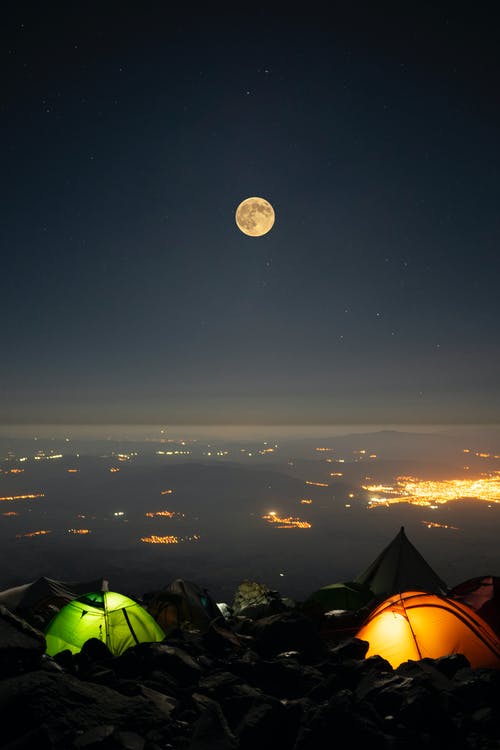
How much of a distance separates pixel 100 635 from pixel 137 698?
568 centimetres

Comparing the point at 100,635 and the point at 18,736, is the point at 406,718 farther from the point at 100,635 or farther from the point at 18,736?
the point at 100,635

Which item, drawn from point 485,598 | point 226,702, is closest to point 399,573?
point 485,598

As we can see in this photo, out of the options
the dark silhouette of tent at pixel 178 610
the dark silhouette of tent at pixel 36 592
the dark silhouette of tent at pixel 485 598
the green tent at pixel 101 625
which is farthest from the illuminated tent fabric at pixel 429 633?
the dark silhouette of tent at pixel 36 592

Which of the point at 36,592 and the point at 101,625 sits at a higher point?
the point at 101,625

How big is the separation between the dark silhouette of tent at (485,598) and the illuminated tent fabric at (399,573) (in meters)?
9.67

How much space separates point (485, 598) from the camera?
13156 millimetres

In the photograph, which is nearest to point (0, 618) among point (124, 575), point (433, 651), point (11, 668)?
point (11, 668)

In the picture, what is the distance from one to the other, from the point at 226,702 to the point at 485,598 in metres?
10.9

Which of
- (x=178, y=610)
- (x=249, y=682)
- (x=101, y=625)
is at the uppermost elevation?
(x=249, y=682)

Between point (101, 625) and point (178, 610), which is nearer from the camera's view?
point (101, 625)

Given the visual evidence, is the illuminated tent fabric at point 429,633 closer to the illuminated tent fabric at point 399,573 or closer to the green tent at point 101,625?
the green tent at point 101,625

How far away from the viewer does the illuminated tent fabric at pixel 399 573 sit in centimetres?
2381

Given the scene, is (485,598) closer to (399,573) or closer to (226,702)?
(226,702)

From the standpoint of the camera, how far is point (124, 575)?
17825cm
